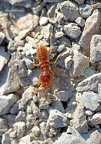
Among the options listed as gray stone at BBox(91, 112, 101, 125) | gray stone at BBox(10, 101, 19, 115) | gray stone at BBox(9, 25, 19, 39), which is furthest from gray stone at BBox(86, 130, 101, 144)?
gray stone at BBox(9, 25, 19, 39)

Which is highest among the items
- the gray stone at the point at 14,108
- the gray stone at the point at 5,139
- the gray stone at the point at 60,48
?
the gray stone at the point at 60,48

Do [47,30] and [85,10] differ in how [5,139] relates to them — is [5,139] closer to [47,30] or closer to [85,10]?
[47,30]

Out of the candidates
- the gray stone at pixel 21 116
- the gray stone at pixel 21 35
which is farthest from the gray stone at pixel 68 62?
the gray stone at pixel 21 116

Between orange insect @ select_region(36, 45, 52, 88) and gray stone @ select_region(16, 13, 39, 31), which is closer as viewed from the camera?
orange insect @ select_region(36, 45, 52, 88)

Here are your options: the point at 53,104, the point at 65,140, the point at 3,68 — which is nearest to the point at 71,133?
the point at 65,140

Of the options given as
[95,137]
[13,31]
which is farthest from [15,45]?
[95,137]

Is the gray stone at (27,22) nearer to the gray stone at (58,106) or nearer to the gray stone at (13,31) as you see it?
the gray stone at (13,31)

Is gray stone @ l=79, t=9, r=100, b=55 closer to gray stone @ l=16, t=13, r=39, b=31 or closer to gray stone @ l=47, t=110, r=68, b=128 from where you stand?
gray stone @ l=16, t=13, r=39, b=31
